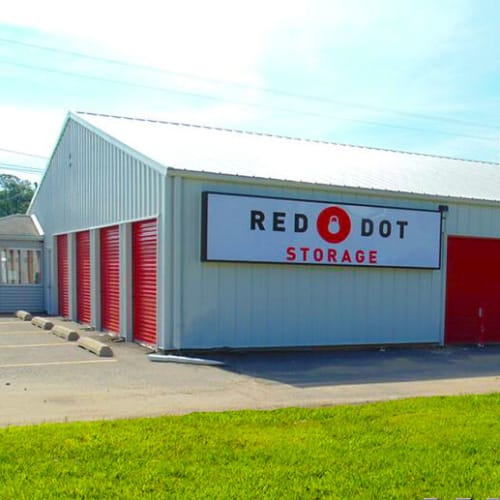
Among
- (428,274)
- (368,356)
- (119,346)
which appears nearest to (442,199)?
(428,274)

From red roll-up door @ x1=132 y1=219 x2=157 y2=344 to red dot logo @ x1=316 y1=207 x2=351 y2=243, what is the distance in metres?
3.61

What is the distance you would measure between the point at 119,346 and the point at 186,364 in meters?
2.82

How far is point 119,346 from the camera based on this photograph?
45.3 feet

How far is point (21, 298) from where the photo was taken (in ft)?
75.2

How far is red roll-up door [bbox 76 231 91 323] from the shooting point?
18484 mm

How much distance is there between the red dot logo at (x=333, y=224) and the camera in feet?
44.5

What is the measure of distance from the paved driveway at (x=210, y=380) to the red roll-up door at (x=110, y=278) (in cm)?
204

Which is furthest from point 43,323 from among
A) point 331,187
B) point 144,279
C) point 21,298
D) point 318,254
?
point 331,187

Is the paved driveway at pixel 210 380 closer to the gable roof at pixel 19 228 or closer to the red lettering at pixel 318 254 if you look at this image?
the red lettering at pixel 318 254

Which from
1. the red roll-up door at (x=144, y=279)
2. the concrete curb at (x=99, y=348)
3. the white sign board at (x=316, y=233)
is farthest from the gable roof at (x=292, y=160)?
the concrete curb at (x=99, y=348)

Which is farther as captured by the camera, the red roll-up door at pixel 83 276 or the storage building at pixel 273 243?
the red roll-up door at pixel 83 276

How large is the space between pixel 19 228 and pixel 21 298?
282 centimetres

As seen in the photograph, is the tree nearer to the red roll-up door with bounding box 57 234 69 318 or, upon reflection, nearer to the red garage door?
the red roll-up door with bounding box 57 234 69 318

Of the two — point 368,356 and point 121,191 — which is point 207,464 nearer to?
point 368,356
